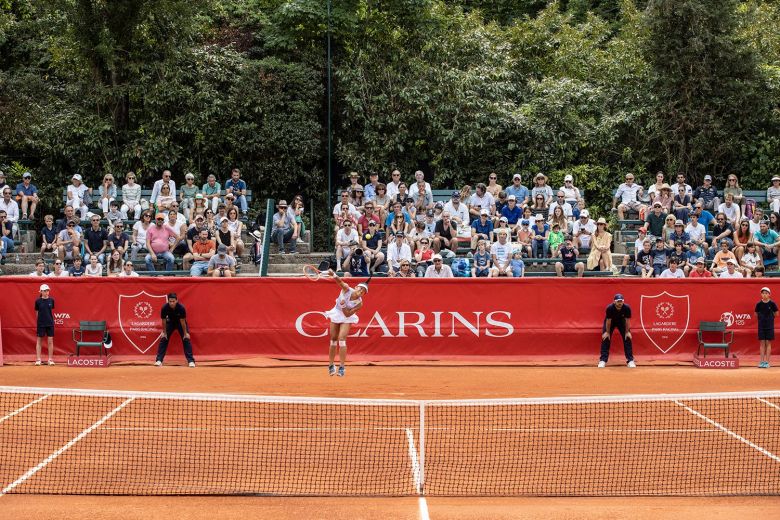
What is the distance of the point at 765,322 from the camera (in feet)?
70.0

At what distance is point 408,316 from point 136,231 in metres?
7.92

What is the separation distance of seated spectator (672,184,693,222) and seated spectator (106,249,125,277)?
47.8 feet

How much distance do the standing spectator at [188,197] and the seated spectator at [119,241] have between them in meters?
2.02

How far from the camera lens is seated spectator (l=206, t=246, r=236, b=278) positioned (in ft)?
79.9

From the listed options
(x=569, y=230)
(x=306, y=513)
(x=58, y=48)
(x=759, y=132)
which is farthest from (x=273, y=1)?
(x=306, y=513)

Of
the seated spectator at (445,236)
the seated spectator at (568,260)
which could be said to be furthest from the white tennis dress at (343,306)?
the seated spectator at (568,260)

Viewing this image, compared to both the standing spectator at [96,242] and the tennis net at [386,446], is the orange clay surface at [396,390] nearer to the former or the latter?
the tennis net at [386,446]

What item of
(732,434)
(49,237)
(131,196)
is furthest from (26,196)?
(732,434)

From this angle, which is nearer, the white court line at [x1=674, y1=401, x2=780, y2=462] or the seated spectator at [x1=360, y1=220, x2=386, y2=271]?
the white court line at [x1=674, y1=401, x2=780, y2=462]

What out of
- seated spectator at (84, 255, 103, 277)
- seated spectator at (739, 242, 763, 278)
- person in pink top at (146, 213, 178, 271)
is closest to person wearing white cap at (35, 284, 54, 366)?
seated spectator at (84, 255, 103, 277)

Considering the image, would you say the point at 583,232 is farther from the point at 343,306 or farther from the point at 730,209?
the point at 343,306

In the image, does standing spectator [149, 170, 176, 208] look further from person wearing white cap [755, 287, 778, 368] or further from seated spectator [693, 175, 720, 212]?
person wearing white cap [755, 287, 778, 368]

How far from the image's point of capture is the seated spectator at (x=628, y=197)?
28300 millimetres

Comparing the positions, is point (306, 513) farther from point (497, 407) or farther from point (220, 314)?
point (220, 314)
